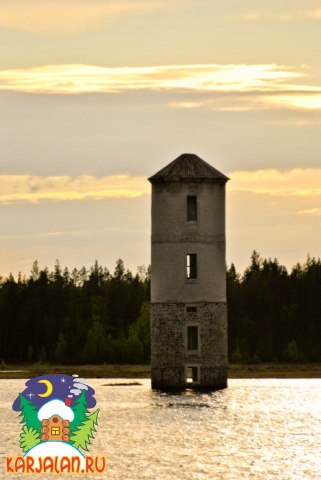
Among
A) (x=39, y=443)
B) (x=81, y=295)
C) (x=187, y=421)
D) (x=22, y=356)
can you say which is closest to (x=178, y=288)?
(x=187, y=421)

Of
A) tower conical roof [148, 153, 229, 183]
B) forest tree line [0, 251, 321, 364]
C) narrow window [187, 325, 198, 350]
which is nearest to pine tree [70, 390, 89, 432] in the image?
narrow window [187, 325, 198, 350]

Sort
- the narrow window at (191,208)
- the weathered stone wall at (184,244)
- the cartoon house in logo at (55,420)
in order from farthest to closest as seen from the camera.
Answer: the narrow window at (191,208) < the weathered stone wall at (184,244) < the cartoon house in logo at (55,420)

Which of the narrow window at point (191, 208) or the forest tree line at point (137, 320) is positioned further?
the forest tree line at point (137, 320)

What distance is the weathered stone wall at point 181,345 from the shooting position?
71688mm

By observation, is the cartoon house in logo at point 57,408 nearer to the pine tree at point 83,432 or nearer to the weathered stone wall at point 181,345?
the pine tree at point 83,432

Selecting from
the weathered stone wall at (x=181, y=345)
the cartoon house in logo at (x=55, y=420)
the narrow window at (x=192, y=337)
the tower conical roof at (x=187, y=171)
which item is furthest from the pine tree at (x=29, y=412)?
the tower conical roof at (x=187, y=171)

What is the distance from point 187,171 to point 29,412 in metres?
38.9

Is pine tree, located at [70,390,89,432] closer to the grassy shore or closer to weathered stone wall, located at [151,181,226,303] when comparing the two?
weathered stone wall, located at [151,181,226,303]

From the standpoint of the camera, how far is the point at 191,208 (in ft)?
239

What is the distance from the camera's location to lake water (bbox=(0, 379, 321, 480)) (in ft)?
144

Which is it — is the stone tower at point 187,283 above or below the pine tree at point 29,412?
above

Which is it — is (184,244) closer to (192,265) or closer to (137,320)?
(192,265)

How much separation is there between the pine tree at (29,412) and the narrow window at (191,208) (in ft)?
123

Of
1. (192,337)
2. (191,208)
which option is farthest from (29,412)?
(191,208)
